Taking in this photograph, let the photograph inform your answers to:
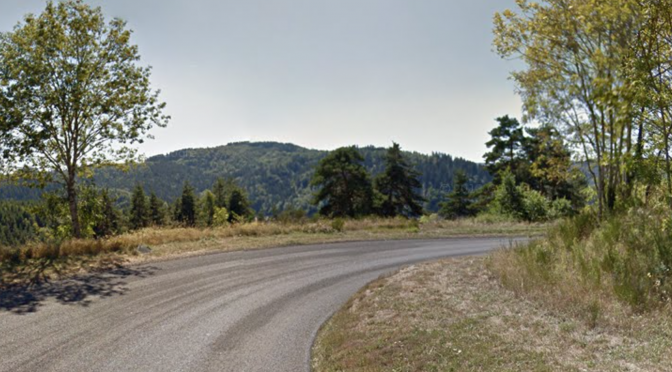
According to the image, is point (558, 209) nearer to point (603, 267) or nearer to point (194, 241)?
point (603, 267)

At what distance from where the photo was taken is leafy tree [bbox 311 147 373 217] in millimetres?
54188

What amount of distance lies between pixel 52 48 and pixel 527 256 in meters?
17.6

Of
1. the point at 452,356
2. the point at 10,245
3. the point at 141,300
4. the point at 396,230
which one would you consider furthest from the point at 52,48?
the point at 396,230

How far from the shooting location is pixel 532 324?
6793 millimetres

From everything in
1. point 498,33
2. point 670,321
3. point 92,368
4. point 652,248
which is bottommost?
point 92,368

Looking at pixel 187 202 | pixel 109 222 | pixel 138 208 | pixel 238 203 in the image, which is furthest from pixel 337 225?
pixel 187 202

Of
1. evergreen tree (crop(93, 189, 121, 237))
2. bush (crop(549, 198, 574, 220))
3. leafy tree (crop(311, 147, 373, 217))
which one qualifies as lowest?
evergreen tree (crop(93, 189, 121, 237))

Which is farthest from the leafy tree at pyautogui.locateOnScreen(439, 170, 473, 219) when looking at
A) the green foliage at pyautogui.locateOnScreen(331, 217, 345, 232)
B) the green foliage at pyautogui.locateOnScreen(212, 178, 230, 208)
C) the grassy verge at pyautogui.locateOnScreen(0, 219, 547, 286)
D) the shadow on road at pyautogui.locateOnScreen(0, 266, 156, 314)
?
the shadow on road at pyautogui.locateOnScreen(0, 266, 156, 314)

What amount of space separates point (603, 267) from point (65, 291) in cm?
1200

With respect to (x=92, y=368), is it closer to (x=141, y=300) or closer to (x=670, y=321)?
(x=141, y=300)

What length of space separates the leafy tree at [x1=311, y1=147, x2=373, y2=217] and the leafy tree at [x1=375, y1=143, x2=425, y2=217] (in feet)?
11.8

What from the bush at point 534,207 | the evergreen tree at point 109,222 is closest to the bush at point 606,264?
the bush at point 534,207

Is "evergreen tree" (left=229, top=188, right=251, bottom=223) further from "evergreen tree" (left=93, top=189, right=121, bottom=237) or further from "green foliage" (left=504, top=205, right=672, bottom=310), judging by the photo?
"green foliage" (left=504, top=205, right=672, bottom=310)

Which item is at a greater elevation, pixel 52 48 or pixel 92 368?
pixel 52 48
